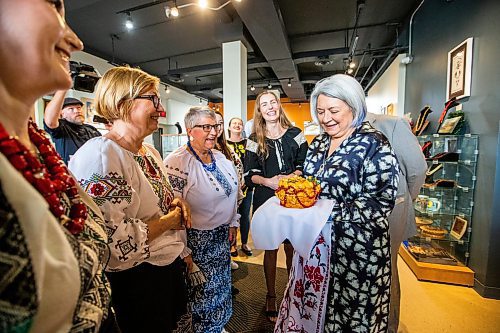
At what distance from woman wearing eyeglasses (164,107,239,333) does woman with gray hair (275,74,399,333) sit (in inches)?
20.9

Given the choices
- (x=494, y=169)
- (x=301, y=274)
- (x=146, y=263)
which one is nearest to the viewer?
(x=146, y=263)

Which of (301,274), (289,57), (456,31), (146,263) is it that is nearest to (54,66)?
(146,263)

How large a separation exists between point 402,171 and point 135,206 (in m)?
1.51

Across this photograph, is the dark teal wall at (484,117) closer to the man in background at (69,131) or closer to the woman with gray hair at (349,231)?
the woman with gray hair at (349,231)

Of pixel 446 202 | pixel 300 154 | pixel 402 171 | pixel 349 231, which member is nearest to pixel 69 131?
pixel 300 154

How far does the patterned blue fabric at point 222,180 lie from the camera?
5.37ft

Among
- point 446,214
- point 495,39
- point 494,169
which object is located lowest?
point 446,214

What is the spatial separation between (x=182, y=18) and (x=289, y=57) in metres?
2.42

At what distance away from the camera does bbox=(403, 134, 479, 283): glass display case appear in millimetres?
2527

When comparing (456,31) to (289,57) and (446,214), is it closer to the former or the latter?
(446,214)

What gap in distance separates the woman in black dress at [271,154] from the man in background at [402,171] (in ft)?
2.02

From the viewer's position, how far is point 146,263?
3.26ft

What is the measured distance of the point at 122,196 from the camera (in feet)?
2.92

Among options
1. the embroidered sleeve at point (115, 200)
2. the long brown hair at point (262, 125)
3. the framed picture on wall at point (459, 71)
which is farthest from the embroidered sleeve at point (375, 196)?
the framed picture on wall at point (459, 71)
